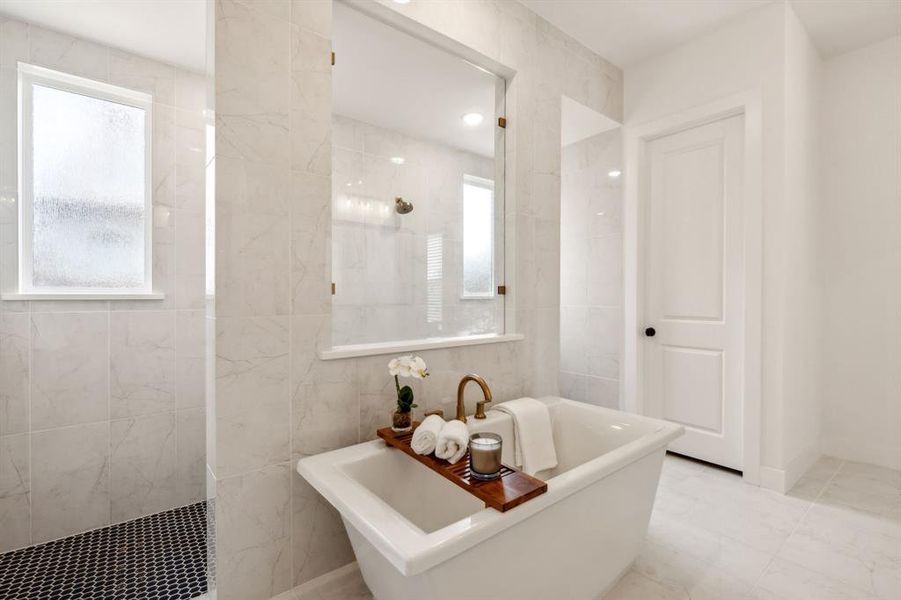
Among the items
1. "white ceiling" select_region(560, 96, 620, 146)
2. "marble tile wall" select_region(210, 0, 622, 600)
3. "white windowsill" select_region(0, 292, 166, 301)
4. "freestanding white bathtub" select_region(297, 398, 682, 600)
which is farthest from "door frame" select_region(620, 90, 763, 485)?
"white windowsill" select_region(0, 292, 166, 301)

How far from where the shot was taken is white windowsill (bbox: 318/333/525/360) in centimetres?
169

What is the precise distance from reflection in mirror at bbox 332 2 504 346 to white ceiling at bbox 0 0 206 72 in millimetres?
892

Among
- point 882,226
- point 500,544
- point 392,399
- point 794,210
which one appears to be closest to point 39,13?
point 392,399

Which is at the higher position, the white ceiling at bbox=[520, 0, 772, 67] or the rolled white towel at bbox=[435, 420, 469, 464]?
the white ceiling at bbox=[520, 0, 772, 67]

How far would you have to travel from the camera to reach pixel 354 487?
131 cm

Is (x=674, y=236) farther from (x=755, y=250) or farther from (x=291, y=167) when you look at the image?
(x=291, y=167)

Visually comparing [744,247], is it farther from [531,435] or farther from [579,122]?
[531,435]

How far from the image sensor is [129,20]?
81.0 inches

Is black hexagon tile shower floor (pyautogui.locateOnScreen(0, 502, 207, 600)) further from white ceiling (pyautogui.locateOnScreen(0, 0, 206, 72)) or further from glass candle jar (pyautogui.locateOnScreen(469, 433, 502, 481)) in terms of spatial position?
white ceiling (pyautogui.locateOnScreen(0, 0, 206, 72))

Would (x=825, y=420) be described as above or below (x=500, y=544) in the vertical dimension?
below

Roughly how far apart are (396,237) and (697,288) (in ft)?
6.77

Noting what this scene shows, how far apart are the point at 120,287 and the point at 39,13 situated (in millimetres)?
1307

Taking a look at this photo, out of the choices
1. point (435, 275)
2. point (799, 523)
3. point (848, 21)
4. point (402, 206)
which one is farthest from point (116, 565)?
point (848, 21)

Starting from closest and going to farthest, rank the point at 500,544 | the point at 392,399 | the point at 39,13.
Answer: the point at 500,544 → the point at 392,399 → the point at 39,13
